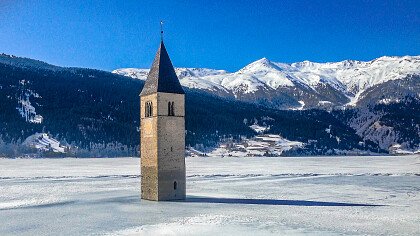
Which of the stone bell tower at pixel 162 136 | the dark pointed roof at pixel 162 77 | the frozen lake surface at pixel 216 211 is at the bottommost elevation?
the frozen lake surface at pixel 216 211

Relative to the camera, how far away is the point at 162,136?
5825 centimetres

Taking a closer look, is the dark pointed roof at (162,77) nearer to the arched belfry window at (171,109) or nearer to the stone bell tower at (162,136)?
the stone bell tower at (162,136)

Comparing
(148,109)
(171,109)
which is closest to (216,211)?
(171,109)

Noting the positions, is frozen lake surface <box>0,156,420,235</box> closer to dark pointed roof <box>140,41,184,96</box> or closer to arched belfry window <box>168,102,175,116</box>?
arched belfry window <box>168,102,175,116</box>

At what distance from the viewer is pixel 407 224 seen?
130ft

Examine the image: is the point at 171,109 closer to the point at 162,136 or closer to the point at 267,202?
the point at 162,136

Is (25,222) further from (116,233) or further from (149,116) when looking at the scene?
(149,116)

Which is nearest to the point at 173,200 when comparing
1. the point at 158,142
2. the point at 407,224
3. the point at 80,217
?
the point at 158,142

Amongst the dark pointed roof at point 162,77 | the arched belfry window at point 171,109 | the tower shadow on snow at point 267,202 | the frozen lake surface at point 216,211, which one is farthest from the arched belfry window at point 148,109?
the tower shadow on snow at point 267,202

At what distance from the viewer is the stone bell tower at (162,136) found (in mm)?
57375

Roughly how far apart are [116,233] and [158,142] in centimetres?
2217

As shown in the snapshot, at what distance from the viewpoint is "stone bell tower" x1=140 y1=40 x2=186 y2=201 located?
2259 inches

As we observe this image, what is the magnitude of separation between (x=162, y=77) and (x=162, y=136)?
24.0 ft

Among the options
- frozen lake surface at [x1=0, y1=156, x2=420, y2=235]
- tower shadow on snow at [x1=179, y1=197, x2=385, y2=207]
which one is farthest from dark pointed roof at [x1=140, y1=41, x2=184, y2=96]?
tower shadow on snow at [x1=179, y1=197, x2=385, y2=207]
